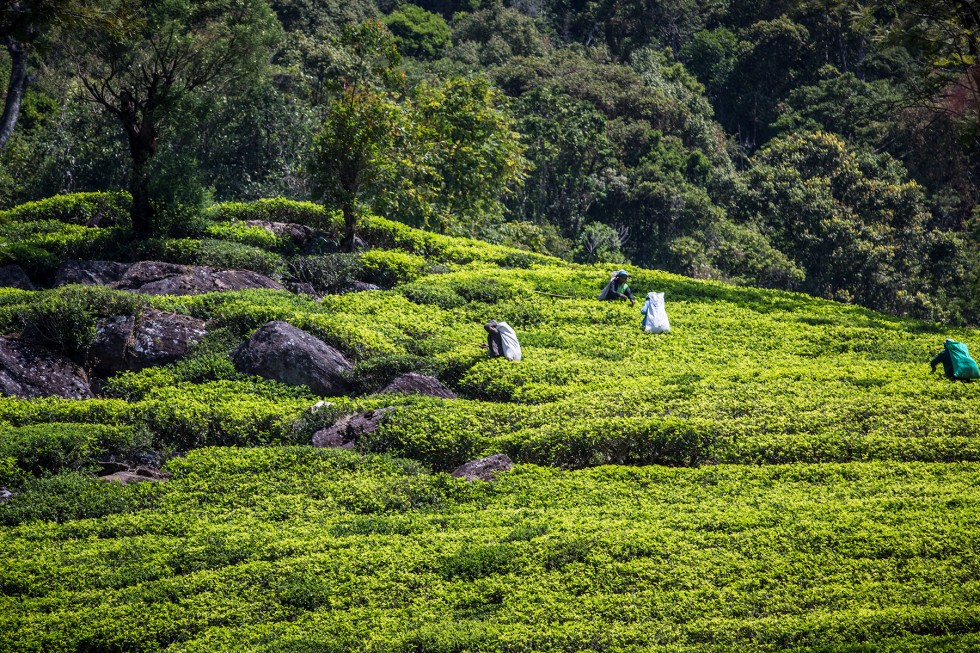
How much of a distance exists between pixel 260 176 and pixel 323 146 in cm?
1299

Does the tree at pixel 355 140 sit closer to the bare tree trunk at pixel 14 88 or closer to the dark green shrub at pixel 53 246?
the dark green shrub at pixel 53 246

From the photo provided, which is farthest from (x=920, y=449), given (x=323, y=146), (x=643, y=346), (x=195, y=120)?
(x=195, y=120)

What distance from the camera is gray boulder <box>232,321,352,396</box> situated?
49.2 ft

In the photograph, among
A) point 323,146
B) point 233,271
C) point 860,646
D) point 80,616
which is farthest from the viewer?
point 323,146

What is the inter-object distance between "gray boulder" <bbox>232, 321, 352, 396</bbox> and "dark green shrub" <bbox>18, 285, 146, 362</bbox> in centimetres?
212

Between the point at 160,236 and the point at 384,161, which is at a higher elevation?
the point at 384,161

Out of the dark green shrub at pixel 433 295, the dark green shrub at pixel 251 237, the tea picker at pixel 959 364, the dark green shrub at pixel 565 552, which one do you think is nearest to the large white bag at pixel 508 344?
the dark green shrub at pixel 433 295

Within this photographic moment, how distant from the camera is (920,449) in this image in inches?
499

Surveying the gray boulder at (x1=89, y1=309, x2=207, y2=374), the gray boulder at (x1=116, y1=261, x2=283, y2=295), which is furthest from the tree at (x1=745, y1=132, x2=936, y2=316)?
the gray boulder at (x1=89, y1=309, x2=207, y2=374)

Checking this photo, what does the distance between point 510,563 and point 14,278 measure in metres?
12.6

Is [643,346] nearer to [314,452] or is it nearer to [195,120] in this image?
[314,452]

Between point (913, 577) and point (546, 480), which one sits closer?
point (913, 577)

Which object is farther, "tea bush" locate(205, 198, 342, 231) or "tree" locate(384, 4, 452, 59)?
"tree" locate(384, 4, 452, 59)

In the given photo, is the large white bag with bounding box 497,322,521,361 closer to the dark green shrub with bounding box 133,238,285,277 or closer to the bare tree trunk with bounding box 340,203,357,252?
the dark green shrub with bounding box 133,238,285,277
